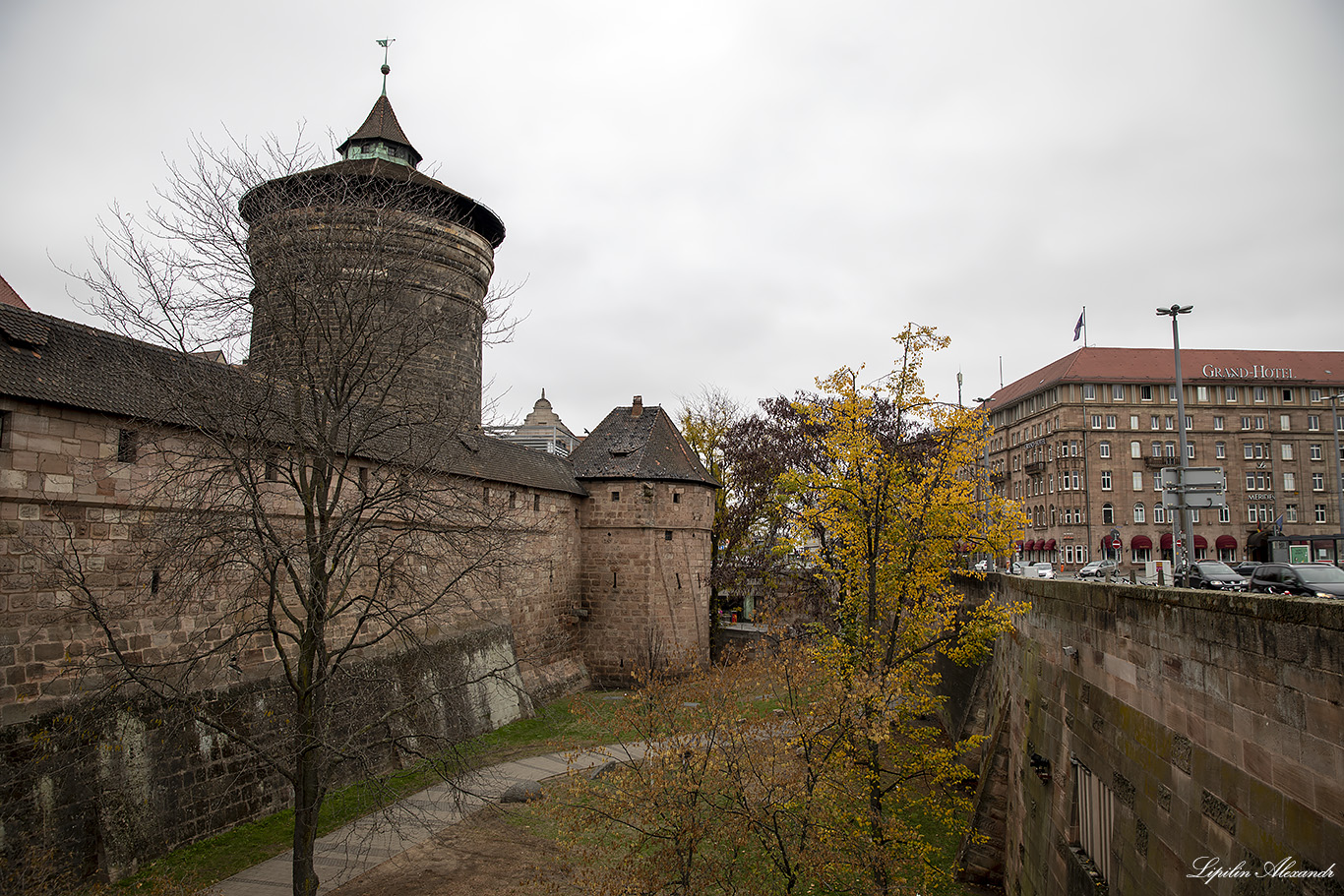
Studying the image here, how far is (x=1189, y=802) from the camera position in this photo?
5.43 metres

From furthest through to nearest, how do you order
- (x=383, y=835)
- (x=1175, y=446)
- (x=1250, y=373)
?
(x=1175, y=446), (x=1250, y=373), (x=383, y=835)

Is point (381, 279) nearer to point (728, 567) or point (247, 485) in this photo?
point (247, 485)

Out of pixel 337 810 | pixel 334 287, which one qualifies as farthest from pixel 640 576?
pixel 334 287

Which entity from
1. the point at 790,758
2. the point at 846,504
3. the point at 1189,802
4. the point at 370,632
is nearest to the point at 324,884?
the point at 370,632

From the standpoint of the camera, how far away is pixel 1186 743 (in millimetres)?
5570

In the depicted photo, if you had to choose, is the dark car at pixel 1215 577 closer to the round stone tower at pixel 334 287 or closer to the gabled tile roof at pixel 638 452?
the gabled tile roof at pixel 638 452

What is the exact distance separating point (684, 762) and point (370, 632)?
1037 cm

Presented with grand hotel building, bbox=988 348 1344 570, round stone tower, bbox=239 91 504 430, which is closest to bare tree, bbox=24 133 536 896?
round stone tower, bbox=239 91 504 430

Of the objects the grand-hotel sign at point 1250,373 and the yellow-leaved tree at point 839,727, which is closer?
the yellow-leaved tree at point 839,727

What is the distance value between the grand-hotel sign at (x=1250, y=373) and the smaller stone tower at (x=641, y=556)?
44884mm

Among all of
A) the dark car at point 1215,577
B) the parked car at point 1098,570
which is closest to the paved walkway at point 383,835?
the dark car at point 1215,577

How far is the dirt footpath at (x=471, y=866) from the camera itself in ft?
36.9

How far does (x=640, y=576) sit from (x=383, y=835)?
14.3 metres

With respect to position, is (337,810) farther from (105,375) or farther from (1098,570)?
(1098,570)
